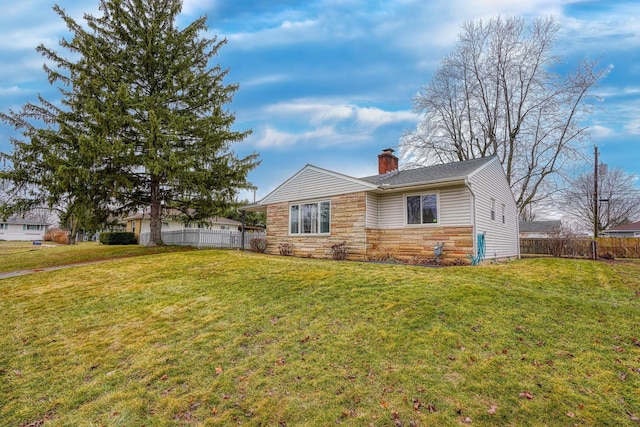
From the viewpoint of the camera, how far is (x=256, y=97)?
53.2ft

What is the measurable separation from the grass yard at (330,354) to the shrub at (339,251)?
17.3ft

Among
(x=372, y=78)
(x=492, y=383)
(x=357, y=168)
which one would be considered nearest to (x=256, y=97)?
(x=372, y=78)

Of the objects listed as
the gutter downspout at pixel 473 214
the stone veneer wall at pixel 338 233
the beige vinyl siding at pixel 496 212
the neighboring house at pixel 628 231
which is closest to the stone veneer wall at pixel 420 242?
the gutter downspout at pixel 473 214

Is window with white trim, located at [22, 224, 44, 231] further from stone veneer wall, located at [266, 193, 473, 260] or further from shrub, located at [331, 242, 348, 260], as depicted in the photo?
shrub, located at [331, 242, 348, 260]

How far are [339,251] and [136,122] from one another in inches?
470

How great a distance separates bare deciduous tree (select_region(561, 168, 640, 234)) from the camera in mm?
35594

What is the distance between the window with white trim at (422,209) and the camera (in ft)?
39.3

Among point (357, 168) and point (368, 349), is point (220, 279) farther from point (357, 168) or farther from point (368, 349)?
point (357, 168)

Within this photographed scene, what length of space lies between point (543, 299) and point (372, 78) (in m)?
12.4

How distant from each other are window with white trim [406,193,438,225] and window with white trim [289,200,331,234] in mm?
3551

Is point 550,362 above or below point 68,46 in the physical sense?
below

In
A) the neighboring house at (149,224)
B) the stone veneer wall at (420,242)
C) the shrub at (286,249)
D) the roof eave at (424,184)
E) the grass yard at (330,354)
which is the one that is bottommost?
the grass yard at (330,354)

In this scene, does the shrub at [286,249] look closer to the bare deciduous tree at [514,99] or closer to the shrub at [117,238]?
the bare deciduous tree at [514,99]

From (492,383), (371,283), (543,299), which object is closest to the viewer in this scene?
(492,383)
